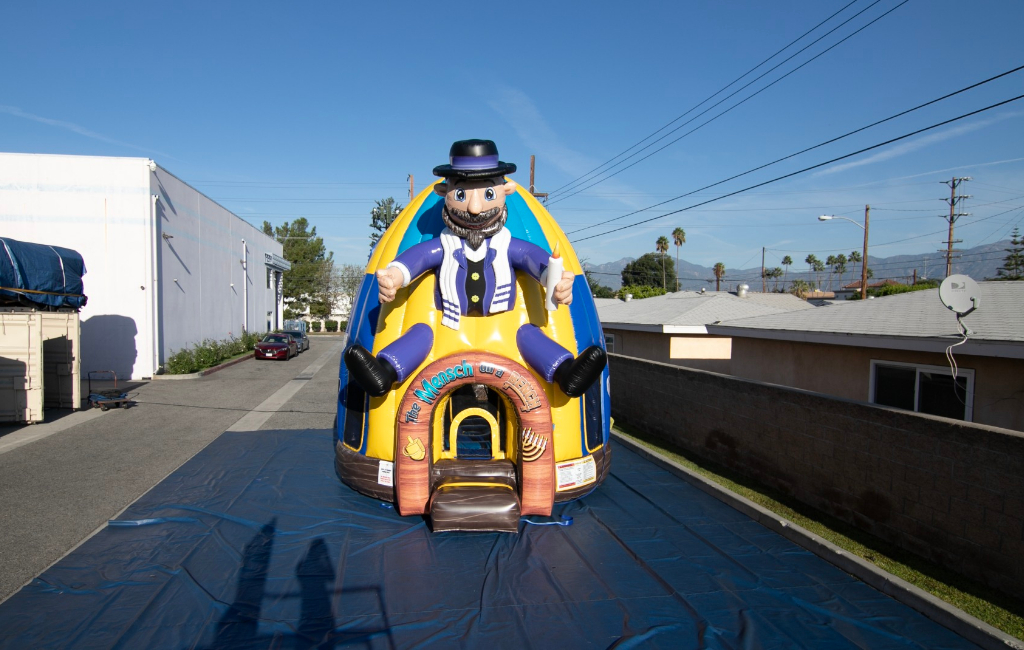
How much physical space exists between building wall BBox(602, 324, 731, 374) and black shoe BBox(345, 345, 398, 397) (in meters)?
10.9

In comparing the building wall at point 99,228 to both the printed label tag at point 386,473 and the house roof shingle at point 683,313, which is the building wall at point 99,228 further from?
the printed label tag at point 386,473

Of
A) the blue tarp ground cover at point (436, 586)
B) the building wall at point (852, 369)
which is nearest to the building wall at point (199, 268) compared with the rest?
the blue tarp ground cover at point (436, 586)

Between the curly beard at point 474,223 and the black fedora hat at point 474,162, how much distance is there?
0.40 m

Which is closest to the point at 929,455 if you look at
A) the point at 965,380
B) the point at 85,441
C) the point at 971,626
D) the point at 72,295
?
the point at 971,626

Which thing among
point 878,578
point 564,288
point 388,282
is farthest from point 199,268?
point 878,578

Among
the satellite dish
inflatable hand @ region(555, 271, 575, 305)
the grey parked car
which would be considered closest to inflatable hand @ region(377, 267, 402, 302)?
inflatable hand @ region(555, 271, 575, 305)

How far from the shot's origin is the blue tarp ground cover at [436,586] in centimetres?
462

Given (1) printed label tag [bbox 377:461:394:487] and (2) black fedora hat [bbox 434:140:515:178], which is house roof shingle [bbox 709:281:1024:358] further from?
(1) printed label tag [bbox 377:461:394:487]

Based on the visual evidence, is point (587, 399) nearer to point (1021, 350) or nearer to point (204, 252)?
point (1021, 350)

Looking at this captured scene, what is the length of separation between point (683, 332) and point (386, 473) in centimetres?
997

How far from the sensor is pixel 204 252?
26.8m

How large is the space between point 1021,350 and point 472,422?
7.34 metres

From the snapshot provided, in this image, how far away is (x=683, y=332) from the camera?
15.0 metres

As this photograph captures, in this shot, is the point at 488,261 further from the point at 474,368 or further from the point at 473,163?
the point at 474,368
